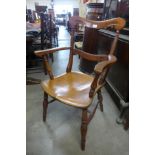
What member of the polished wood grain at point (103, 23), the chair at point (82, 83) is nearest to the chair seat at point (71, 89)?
the chair at point (82, 83)

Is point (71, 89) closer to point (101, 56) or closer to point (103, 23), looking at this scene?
point (101, 56)

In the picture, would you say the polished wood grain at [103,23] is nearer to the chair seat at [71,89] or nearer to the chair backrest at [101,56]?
the chair backrest at [101,56]

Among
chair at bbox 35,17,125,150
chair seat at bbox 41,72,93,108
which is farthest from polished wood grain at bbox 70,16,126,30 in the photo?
chair seat at bbox 41,72,93,108

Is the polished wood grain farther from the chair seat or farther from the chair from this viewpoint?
the chair seat

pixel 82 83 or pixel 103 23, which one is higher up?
pixel 103 23

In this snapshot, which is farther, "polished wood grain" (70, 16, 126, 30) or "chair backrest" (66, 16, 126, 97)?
"polished wood grain" (70, 16, 126, 30)

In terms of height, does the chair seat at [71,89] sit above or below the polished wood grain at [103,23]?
below

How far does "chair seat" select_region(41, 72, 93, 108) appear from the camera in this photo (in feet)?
3.69

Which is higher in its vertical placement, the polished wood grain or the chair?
the polished wood grain

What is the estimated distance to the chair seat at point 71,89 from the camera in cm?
113

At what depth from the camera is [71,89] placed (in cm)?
129

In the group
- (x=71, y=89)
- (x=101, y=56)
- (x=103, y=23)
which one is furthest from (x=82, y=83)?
→ (x=103, y=23)

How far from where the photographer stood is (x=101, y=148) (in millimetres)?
1271
